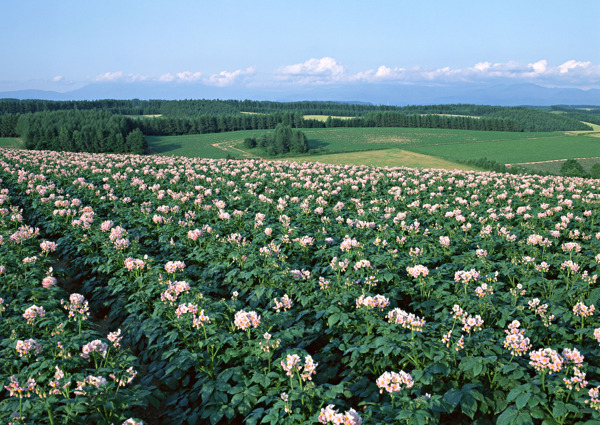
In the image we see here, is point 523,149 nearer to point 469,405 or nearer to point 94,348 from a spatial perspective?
point 469,405

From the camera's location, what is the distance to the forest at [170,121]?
8319 cm

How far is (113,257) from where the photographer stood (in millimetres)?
10195

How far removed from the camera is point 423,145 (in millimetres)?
97562

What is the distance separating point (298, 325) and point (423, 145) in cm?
9887

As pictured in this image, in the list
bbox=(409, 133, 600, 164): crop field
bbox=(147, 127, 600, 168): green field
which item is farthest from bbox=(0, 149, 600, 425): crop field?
bbox=(409, 133, 600, 164): crop field

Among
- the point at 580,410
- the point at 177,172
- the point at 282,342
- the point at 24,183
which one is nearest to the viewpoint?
the point at 580,410

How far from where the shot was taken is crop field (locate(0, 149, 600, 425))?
4852mm

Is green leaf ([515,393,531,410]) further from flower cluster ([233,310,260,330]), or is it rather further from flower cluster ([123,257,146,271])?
flower cluster ([123,257,146,271])

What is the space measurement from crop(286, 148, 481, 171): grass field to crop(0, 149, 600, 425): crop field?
53354mm

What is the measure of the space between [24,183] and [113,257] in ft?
48.6

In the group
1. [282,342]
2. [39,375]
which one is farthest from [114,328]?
[282,342]

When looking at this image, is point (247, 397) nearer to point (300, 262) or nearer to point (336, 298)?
point (336, 298)

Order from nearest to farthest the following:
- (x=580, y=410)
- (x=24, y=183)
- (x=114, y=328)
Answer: (x=580, y=410) → (x=114, y=328) → (x=24, y=183)

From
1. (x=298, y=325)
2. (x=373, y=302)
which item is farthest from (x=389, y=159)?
(x=298, y=325)
